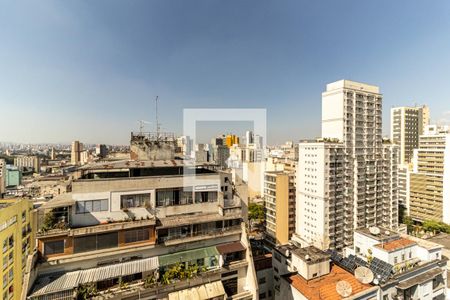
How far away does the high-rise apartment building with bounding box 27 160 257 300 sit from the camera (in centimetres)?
971

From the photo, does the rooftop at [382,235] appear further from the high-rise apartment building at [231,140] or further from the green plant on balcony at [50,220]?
the high-rise apartment building at [231,140]

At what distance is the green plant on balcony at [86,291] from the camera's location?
9.30m

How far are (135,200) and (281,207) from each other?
33.9m

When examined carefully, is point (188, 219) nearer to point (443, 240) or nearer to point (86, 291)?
point (86, 291)

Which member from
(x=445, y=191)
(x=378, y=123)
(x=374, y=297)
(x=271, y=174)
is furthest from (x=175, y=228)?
(x=445, y=191)

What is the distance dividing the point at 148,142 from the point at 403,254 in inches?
902

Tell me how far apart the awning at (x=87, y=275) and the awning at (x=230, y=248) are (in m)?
3.54

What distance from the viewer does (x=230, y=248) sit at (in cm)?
1252

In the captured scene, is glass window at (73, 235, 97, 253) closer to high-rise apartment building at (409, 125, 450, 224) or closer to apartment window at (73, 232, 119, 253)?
A: apartment window at (73, 232, 119, 253)

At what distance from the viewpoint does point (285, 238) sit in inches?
1587

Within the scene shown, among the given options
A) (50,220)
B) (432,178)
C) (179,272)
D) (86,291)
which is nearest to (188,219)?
(179,272)

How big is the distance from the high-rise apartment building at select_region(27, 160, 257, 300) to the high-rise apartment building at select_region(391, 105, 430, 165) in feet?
216

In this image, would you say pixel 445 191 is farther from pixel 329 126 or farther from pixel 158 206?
pixel 158 206

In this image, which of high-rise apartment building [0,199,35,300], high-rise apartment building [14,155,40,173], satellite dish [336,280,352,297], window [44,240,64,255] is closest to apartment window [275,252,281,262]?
satellite dish [336,280,352,297]
